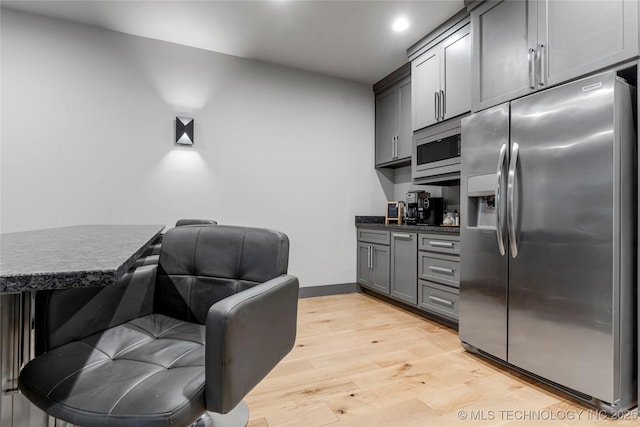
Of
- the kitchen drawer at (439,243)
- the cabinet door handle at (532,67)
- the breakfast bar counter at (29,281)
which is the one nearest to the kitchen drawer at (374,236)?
the kitchen drawer at (439,243)

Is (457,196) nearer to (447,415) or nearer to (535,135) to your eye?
(535,135)

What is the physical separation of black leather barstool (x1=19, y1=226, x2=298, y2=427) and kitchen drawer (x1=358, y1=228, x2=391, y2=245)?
7.58 ft

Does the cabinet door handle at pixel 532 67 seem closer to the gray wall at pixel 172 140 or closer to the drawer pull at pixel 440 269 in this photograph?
the drawer pull at pixel 440 269

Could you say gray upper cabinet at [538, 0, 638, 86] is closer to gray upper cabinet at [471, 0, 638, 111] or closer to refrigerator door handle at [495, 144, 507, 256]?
gray upper cabinet at [471, 0, 638, 111]

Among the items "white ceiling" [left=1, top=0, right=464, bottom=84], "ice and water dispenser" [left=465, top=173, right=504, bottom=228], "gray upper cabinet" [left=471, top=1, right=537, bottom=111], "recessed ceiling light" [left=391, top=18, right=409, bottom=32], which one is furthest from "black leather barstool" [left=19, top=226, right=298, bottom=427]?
"recessed ceiling light" [left=391, top=18, right=409, bottom=32]

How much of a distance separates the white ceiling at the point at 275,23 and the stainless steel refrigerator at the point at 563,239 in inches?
50.6

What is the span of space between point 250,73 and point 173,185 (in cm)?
148

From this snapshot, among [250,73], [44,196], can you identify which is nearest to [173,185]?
[44,196]

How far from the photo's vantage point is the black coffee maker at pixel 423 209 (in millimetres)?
3318

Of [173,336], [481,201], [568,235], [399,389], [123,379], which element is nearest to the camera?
[123,379]

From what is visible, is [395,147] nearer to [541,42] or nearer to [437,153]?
[437,153]

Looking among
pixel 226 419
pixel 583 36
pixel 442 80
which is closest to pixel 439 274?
pixel 442 80

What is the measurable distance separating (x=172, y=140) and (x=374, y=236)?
238cm

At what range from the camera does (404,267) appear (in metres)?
3.18
